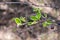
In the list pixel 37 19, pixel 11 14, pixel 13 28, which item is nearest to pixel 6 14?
pixel 11 14

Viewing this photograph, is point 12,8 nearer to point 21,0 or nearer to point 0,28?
point 21,0

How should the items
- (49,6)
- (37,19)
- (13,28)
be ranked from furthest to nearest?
(13,28) → (49,6) → (37,19)

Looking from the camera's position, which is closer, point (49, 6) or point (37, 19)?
point (37, 19)

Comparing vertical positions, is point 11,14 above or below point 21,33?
above

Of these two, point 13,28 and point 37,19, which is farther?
point 13,28

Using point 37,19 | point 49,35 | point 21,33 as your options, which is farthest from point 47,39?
point 37,19

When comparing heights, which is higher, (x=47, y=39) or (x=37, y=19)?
(x=37, y=19)

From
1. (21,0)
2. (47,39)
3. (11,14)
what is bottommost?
(47,39)

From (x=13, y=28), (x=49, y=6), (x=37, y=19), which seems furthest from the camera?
(x=13, y=28)

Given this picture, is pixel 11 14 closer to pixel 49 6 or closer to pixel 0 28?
pixel 0 28
